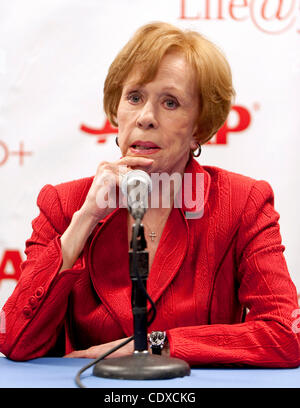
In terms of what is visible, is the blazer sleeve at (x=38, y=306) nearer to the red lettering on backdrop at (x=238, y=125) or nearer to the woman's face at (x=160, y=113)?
the woman's face at (x=160, y=113)

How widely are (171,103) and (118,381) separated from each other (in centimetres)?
91

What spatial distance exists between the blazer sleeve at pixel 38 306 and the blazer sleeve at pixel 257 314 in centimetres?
30

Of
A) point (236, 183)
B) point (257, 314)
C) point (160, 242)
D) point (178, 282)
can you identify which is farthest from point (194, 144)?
point (257, 314)

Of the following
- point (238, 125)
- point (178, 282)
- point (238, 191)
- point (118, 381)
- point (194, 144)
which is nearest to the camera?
point (118, 381)

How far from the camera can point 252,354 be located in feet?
5.06

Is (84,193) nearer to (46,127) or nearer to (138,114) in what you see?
(138,114)

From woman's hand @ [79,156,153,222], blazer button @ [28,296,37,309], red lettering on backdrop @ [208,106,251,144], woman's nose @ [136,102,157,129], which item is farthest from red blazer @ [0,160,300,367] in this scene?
red lettering on backdrop @ [208,106,251,144]

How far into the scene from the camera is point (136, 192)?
1.26m

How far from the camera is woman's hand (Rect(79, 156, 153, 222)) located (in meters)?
1.69

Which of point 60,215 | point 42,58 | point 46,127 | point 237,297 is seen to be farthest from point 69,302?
point 42,58

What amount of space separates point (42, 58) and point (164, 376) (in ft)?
4.89

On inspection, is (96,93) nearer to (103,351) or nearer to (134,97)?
(134,97)

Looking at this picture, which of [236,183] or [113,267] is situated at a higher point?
[236,183]

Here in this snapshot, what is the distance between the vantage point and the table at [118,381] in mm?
1198
